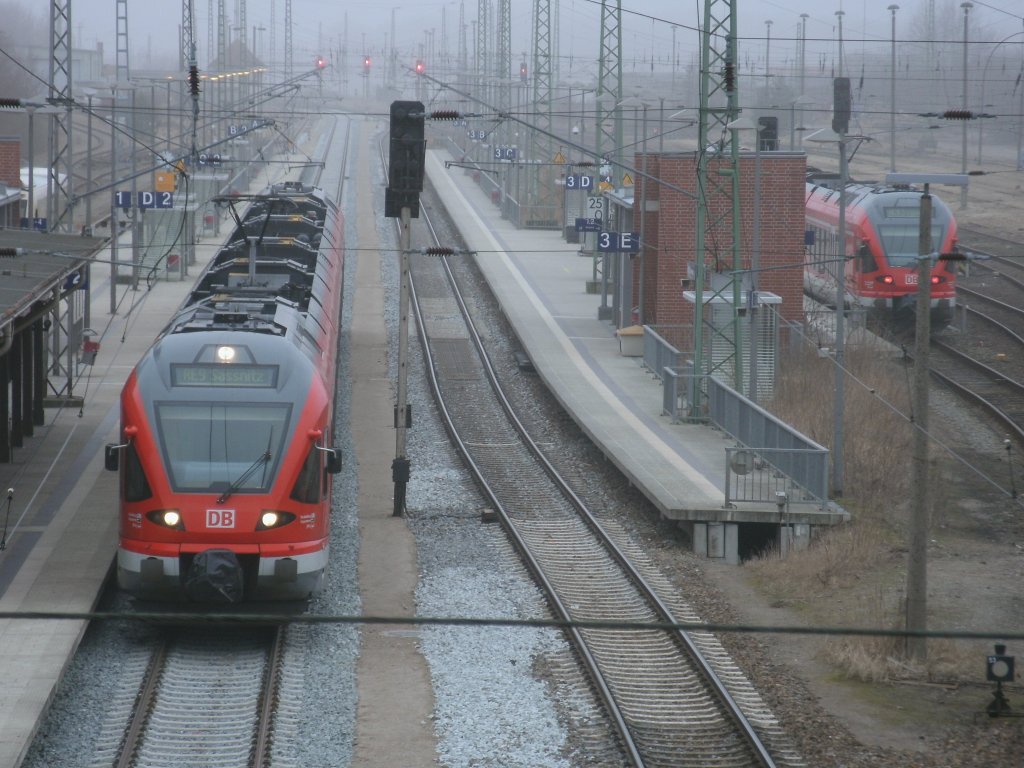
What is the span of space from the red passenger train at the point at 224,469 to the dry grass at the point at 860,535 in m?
5.24

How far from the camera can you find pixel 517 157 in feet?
166

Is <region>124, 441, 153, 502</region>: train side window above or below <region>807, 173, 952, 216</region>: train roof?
below

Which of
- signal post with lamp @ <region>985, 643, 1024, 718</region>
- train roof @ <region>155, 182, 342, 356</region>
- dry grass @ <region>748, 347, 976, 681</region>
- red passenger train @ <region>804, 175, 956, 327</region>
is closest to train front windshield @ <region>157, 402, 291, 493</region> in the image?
train roof @ <region>155, 182, 342, 356</region>

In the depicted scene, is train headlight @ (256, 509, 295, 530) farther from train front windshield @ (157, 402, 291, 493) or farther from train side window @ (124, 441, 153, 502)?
train side window @ (124, 441, 153, 502)

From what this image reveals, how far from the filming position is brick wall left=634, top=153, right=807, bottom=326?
30188mm

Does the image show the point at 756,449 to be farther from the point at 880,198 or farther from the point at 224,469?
the point at 880,198

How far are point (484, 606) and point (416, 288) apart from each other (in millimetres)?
26243

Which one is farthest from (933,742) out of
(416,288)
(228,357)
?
(416,288)

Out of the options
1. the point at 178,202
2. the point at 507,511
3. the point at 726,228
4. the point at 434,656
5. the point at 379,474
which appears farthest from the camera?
the point at 178,202

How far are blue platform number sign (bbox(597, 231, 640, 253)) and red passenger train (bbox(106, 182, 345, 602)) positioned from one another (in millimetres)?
15579

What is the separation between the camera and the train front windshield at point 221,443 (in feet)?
41.5

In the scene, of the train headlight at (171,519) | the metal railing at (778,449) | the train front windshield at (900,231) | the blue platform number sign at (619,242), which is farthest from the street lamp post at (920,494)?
the train front windshield at (900,231)

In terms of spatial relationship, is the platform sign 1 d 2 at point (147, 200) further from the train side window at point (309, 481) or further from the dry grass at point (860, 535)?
the train side window at point (309, 481)

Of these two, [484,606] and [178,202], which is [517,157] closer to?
[178,202]
